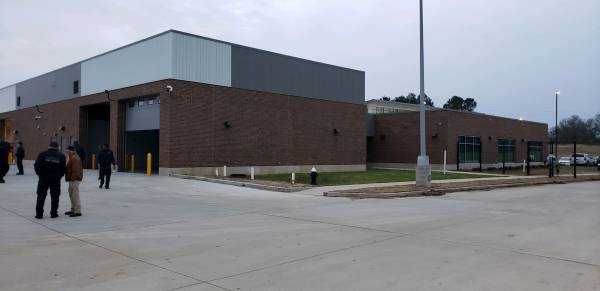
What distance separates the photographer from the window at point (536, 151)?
56844 mm

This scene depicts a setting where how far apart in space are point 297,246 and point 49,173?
20.9 ft

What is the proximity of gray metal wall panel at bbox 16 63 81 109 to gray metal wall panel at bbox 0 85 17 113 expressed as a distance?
1.30m

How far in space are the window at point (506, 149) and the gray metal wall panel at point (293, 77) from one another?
2007 cm

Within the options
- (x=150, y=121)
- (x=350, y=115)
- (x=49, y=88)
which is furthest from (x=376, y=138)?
(x=49, y=88)

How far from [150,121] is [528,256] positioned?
23526 mm

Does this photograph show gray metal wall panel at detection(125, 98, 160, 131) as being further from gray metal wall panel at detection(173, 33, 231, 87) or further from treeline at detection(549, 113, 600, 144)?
treeline at detection(549, 113, 600, 144)

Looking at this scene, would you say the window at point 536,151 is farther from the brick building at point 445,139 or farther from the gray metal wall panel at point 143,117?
the gray metal wall panel at point 143,117

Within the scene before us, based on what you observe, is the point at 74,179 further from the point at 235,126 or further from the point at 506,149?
the point at 506,149

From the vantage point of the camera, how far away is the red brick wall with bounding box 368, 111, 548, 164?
1665 inches

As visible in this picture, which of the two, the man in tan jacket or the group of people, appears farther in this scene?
the man in tan jacket

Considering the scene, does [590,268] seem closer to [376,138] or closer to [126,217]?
[126,217]

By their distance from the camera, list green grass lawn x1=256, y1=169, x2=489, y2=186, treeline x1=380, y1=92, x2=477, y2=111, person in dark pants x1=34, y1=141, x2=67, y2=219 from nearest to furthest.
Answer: person in dark pants x1=34, y1=141, x2=67, y2=219
green grass lawn x1=256, y1=169, x2=489, y2=186
treeline x1=380, y1=92, x2=477, y2=111

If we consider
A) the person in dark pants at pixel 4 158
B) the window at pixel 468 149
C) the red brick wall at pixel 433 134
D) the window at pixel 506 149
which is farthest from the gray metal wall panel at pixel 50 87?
the window at pixel 506 149

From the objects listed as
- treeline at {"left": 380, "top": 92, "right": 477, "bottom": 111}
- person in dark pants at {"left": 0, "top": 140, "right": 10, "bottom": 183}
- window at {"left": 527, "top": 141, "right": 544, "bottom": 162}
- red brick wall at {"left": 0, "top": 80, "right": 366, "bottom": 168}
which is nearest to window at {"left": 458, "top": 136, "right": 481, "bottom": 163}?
red brick wall at {"left": 0, "top": 80, "right": 366, "bottom": 168}
